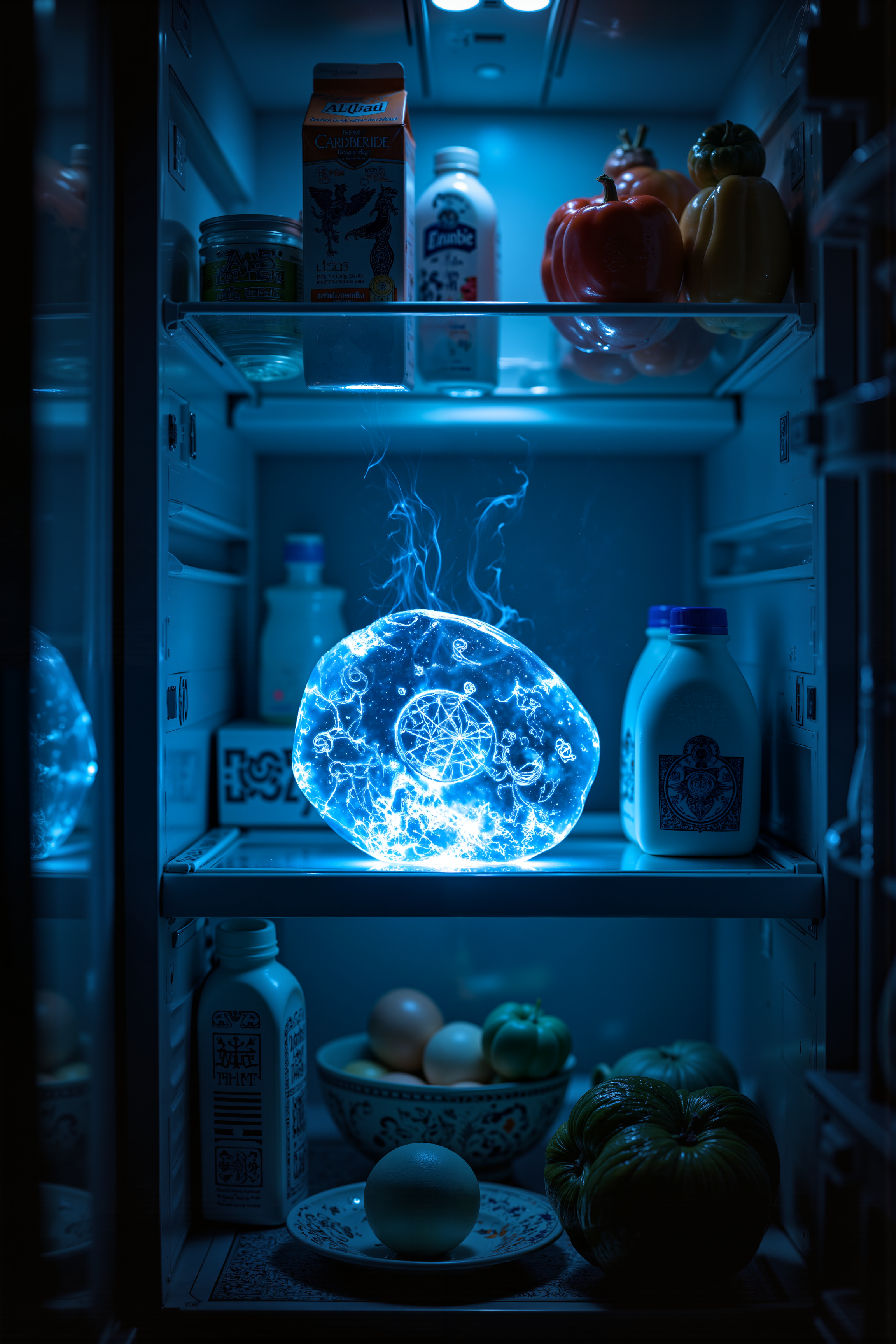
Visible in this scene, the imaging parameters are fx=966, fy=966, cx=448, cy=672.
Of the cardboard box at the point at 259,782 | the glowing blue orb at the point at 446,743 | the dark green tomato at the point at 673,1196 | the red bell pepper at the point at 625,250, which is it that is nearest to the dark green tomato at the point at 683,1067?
the dark green tomato at the point at 673,1196

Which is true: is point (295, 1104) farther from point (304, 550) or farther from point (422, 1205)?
point (304, 550)

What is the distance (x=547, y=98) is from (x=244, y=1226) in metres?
1.41

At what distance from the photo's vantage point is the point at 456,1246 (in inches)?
37.8

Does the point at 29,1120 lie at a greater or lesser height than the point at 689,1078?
greater

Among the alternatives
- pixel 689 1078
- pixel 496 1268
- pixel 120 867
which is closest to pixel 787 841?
pixel 689 1078

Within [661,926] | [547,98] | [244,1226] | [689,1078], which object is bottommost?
[244,1226]

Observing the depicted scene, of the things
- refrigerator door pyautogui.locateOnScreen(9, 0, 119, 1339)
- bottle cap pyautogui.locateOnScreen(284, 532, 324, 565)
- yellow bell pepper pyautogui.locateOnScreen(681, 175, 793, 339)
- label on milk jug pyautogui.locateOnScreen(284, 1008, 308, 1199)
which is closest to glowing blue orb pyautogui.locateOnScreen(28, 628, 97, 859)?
refrigerator door pyautogui.locateOnScreen(9, 0, 119, 1339)

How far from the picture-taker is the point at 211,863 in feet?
3.29

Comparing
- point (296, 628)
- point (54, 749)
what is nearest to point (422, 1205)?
point (54, 749)

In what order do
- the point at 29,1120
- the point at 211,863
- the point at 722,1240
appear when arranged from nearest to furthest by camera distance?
the point at 29,1120
the point at 722,1240
the point at 211,863

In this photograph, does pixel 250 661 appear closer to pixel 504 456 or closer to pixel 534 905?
pixel 504 456

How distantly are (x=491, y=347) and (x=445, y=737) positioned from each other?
17.9 inches

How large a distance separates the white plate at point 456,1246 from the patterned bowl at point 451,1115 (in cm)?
4

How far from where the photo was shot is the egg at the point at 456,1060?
114 cm
